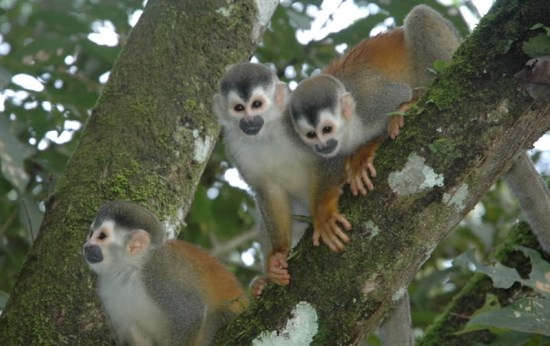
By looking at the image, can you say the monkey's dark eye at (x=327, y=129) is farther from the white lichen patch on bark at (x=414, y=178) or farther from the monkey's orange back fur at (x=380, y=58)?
the white lichen patch on bark at (x=414, y=178)

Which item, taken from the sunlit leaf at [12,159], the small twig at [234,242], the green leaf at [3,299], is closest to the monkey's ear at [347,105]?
the sunlit leaf at [12,159]

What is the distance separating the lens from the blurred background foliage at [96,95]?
186 inches

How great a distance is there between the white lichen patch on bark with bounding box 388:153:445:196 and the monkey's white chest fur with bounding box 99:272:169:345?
4.93ft

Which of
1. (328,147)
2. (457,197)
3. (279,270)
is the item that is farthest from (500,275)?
(328,147)

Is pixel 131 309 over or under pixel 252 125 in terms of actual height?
under

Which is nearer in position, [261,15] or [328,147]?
[328,147]

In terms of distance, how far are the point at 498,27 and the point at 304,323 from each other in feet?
4.64

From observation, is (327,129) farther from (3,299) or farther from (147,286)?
(3,299)

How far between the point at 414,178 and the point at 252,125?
4.77 ft

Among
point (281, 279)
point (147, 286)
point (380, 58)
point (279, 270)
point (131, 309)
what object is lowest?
point (131, 309)

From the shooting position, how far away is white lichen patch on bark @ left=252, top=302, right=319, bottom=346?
276cm

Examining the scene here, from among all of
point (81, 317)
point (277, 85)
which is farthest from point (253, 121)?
point (81, 317)

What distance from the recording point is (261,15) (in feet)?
15.5

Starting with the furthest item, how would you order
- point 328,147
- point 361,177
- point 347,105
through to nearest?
point 347,105 < point 328,147 < point 361,177
